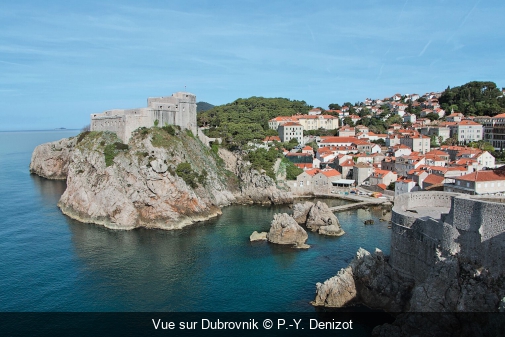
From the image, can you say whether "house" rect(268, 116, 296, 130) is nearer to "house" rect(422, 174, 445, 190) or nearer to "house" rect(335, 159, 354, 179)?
"house" rect(335, 159, 354, 179)

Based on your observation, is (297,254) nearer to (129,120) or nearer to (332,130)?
(129,120)

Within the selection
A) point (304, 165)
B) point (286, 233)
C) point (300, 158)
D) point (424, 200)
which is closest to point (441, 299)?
point (424, 200)

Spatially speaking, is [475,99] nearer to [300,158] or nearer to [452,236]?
[300,158]

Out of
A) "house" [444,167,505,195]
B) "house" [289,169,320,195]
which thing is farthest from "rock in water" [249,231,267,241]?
"house" [444,167,505,195]

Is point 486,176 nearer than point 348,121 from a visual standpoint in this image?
Yes

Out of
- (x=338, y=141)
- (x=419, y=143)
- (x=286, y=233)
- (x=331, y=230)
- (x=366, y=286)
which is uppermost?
(x=338, y=141)

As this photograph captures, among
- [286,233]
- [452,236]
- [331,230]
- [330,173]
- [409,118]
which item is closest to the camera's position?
[452,236]

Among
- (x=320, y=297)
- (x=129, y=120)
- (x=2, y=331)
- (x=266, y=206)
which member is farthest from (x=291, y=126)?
(x=2, y=331)

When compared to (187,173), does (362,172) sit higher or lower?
lower
